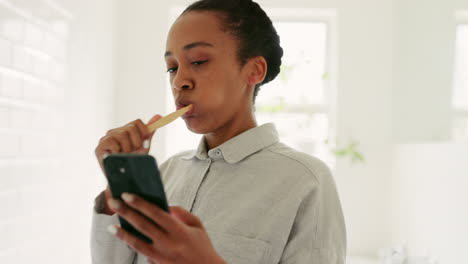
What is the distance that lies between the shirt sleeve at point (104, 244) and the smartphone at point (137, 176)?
0.31 m

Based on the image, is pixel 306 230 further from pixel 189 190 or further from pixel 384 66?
pixel 384 66

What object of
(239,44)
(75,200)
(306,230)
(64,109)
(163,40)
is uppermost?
(163,40)

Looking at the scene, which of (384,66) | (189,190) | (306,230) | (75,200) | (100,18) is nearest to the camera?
(306,230)

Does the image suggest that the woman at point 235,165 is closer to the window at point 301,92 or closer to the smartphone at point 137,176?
the smartphone at point 137,176

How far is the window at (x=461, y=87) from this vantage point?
1396 millimetres

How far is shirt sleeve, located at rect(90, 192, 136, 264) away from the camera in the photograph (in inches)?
28.8

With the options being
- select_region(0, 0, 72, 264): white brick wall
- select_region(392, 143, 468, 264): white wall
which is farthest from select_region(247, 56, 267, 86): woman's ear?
select_region(392, 143, 468, 264): white wall

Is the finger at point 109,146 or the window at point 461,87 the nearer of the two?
the finger at point 109,146

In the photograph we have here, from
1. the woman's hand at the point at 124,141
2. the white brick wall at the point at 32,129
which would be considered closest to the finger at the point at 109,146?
the woman's hand at the point at 124,141

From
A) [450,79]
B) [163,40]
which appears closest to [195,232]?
[450,79]

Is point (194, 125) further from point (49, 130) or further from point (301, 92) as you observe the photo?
point (301, 92)

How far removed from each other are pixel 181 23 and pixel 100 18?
1265 mm

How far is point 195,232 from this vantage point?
→ 17.8 inches

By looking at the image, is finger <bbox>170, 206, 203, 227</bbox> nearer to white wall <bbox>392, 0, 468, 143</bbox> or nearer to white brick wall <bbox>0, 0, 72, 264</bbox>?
white brick wall <bbox>0, 0, 72, 264</bbox>
